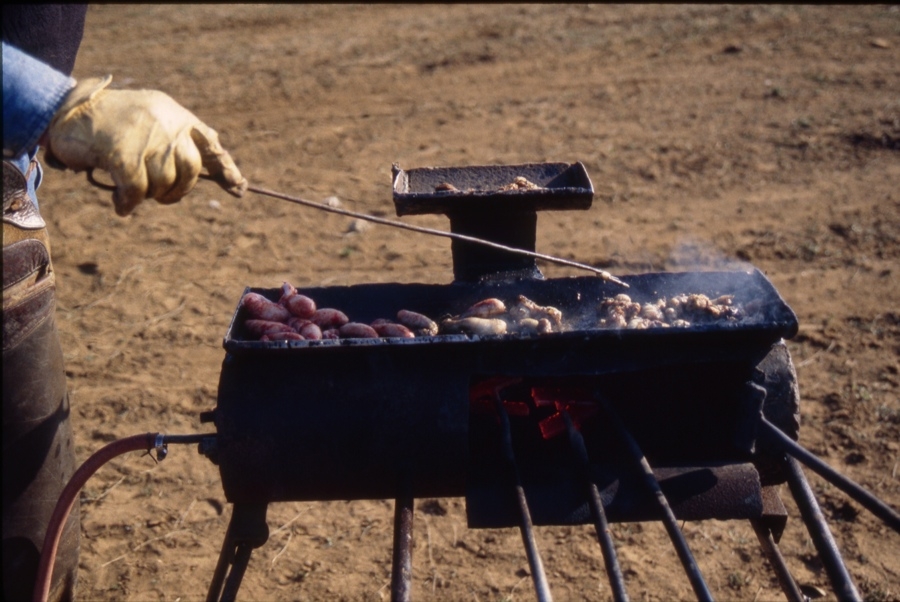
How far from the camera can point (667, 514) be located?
2219 mm

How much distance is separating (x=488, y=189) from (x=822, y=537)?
177 cm

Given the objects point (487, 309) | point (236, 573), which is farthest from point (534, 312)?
point (236, 573)

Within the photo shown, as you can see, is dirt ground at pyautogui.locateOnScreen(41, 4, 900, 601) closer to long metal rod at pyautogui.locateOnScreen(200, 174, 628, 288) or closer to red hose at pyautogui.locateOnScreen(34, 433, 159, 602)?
red hose at pyautogui.locateOnScreen(34, 433, 159, 602)

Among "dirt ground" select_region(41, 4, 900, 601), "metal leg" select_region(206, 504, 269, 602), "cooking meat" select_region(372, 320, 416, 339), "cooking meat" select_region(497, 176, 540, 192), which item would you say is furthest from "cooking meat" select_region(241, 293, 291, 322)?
"dirt ground" select_region(41, 4, 900, 601)

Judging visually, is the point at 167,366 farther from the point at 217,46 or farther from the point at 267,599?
the point at 217,46

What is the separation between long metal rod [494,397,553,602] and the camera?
1987 millimetres

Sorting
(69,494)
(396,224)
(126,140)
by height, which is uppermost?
(126,140)

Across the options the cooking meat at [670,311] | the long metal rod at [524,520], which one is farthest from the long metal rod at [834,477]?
the long metal rod at [524,520]

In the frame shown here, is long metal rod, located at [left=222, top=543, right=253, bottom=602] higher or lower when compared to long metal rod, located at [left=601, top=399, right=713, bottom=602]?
lower

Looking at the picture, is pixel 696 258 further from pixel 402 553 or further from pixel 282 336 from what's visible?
pixel 402 553

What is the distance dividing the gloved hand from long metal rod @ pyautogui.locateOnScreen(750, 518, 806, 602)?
202 cm

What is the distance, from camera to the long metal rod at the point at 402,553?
2.12 meters

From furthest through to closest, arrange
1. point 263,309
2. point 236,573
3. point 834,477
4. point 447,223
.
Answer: point 447,223 < point 263,309 < point 236,573 < point 834,477

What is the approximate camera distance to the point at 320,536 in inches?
146
